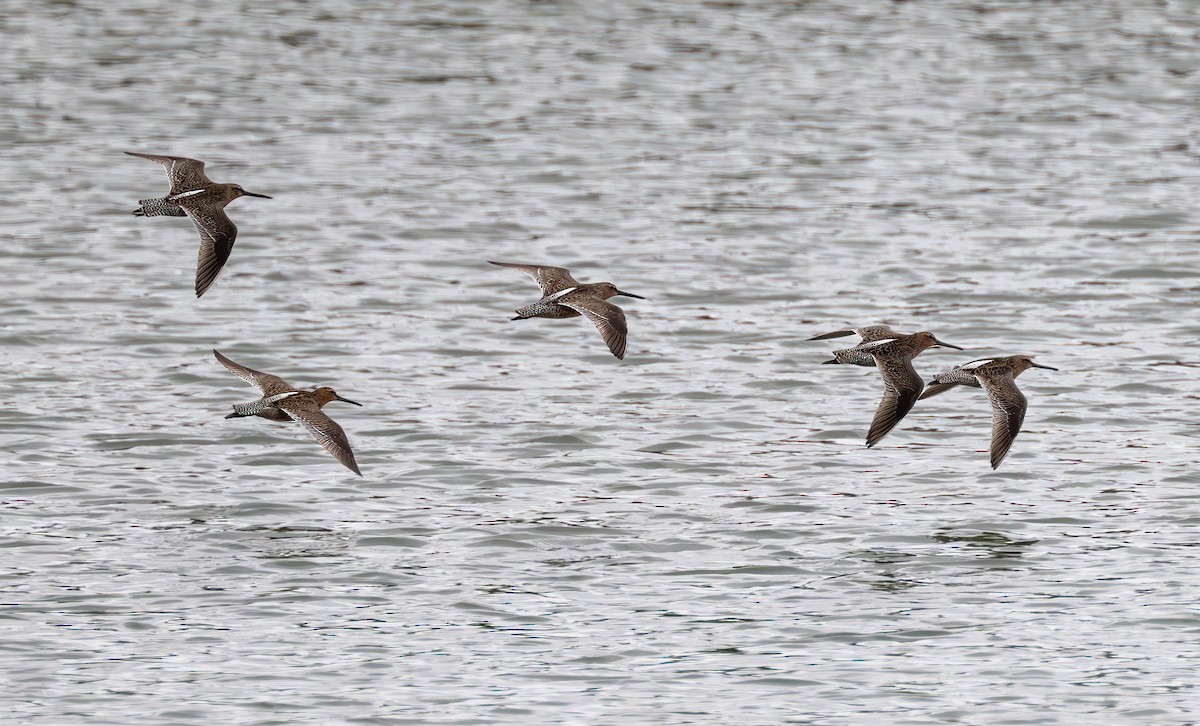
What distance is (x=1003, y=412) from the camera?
14117 millimetres

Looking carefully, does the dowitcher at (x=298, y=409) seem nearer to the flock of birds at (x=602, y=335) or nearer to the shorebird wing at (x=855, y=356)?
the flock of birds at (x=602, y=335)

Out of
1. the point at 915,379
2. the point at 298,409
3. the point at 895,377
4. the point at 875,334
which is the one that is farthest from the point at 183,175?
the point at 915,379

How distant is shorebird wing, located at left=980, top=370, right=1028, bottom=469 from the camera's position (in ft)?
45.5

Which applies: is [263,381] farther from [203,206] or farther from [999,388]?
[999,388]

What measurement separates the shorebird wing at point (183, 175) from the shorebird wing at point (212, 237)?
26 centimetres

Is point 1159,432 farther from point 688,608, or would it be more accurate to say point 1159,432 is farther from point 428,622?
point 428,622

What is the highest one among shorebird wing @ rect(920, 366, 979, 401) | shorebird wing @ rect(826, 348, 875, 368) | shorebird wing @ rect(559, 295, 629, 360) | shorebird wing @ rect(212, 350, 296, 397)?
shorebird wing @ rect(559, 295, 629, 360)

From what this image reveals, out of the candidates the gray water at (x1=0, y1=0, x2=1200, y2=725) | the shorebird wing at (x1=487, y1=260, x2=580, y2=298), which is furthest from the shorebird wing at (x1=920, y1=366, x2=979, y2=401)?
the shorebird wing at (x1=487, y1=260, x2=580, y2=298)

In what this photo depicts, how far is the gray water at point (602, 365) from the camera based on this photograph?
11727mm

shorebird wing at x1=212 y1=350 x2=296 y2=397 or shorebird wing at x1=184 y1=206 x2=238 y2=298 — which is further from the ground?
shorebird wing at x1=184 y1=206 x2=238 y2=298

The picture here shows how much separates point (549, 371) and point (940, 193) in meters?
7.94

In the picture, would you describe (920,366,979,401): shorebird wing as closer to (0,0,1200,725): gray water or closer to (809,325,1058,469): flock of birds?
(809,325,1058,469): flock of birds

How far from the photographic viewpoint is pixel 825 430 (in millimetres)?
16859

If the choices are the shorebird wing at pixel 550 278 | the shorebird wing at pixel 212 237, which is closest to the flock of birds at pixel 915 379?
the shorebird wing at pixel 550 278
